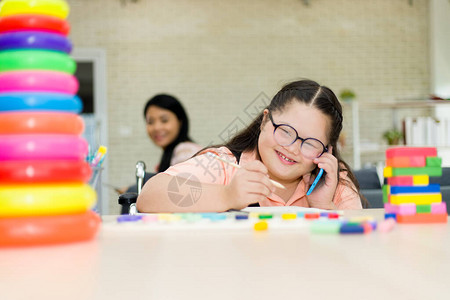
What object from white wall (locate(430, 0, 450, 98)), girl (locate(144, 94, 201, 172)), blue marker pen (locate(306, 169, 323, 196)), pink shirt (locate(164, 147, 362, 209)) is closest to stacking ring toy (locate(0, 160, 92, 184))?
pink shirt (locate(164, 147, 362, 209))

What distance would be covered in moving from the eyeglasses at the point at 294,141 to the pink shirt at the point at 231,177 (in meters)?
0.17

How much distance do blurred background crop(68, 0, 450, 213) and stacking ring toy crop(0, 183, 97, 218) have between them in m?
5.59

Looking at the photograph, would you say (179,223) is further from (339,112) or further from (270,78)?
(270,78)

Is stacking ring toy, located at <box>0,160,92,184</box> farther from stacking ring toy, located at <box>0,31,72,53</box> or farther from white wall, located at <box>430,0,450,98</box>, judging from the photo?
white wall, located at <box>430,0,450,98</box>

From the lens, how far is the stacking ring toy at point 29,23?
56cm

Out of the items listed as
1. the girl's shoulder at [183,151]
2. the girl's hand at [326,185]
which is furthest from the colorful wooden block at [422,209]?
the girl's shoulder at [183,151]

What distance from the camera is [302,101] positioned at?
159 centimetres

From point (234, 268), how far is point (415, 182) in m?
0.50

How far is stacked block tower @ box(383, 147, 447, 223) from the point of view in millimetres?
767

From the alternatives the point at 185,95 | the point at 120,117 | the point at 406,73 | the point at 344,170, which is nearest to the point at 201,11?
the point at 185,95

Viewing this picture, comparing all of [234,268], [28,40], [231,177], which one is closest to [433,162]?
[234,268]

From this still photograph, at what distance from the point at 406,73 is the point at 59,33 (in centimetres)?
651

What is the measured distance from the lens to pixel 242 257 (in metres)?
0.46

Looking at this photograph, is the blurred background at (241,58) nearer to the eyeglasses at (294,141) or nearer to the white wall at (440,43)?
the white wall at (440,43)
